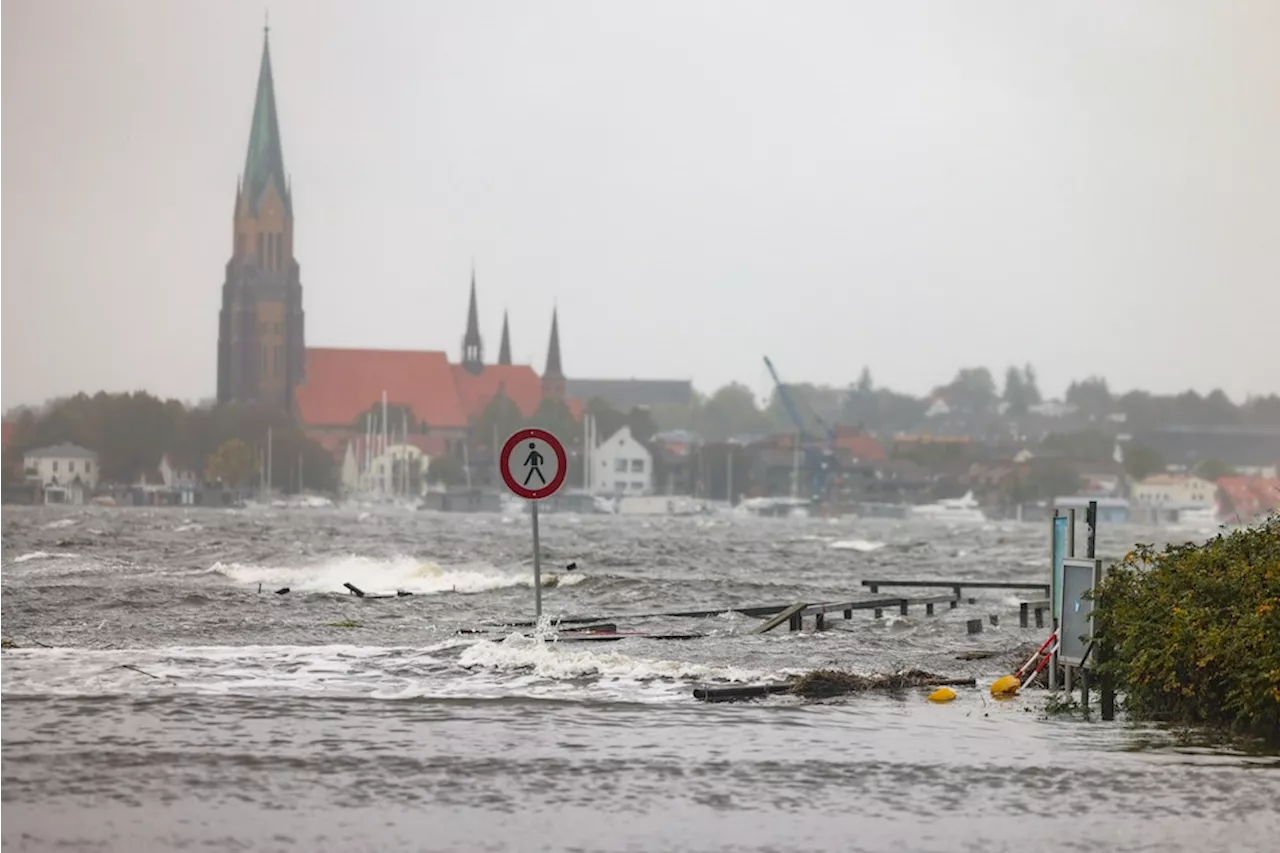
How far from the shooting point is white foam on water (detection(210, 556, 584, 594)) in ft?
160

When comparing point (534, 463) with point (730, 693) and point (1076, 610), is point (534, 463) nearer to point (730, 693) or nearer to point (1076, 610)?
point (730, 693)

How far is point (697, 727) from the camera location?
17.0 meters

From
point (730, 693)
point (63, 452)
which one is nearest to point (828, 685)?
point (730, 693)

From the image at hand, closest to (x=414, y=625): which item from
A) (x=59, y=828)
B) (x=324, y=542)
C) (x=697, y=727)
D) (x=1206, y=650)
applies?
(x=697, y=727)

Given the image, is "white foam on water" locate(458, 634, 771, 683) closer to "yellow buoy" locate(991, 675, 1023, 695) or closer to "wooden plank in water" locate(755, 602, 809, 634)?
"yellow buoy" locate(991, 675, 1023, 695)

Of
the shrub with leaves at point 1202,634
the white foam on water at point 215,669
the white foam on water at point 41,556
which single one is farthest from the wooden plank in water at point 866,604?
the white foam on water at point 41,556

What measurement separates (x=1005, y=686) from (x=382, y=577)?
37.1 metres

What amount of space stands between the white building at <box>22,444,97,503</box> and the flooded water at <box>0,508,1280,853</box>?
539ft

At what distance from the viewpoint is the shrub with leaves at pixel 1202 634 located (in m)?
15.8

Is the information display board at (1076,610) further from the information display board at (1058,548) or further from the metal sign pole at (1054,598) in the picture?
the information display board at (1058,548)

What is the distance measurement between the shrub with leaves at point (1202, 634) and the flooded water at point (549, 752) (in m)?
0.59

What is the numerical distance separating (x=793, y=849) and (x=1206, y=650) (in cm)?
620

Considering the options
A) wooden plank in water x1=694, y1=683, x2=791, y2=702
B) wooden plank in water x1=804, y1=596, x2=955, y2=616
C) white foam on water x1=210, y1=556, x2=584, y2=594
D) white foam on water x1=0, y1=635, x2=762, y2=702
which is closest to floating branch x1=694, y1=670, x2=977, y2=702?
wooden plank in water x1=694, y1=683, x2=791, y2=702

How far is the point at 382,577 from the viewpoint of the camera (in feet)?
182
